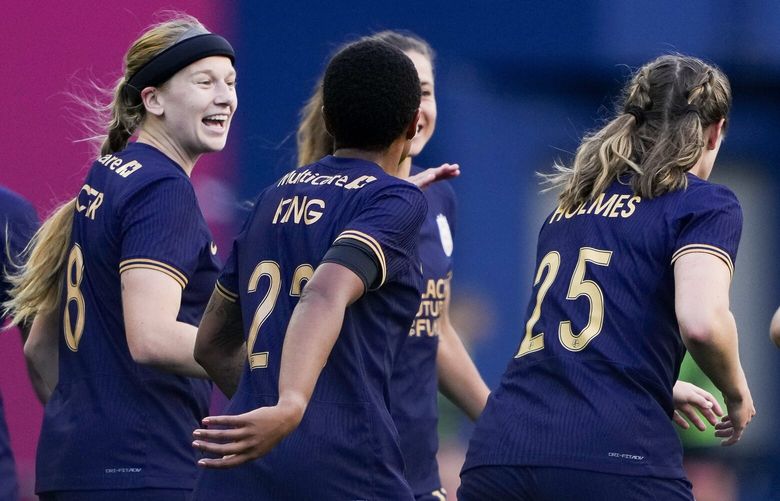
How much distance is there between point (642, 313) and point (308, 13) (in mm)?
3524

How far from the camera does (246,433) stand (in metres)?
2.59

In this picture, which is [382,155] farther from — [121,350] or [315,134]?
[315,134]

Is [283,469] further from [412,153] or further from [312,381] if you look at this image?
[412,153]

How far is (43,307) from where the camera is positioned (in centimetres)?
383

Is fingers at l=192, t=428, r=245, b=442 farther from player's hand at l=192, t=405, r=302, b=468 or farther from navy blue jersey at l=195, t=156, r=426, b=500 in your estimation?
navy blue jersey at l=195, t=156, r=426, b=500

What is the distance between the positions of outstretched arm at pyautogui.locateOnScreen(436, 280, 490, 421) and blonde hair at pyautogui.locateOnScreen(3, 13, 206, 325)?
1311mm

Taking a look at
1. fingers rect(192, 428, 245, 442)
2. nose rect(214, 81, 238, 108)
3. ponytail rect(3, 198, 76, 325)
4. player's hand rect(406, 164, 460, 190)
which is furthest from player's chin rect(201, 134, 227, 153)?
fingers rect(192, 428, 245, 442)

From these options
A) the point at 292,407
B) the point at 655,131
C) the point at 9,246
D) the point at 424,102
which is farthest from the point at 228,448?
the point at 424,102

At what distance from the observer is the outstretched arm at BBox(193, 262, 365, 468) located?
102 inches

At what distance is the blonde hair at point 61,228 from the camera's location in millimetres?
3793

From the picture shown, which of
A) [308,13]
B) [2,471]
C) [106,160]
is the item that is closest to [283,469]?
[106,160]

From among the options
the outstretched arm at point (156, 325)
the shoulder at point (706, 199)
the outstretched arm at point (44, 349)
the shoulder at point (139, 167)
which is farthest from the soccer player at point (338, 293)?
the outstretched arm at point (44, 349)

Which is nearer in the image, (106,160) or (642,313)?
(642,313)

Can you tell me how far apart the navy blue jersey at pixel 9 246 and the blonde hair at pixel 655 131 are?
1.61m
